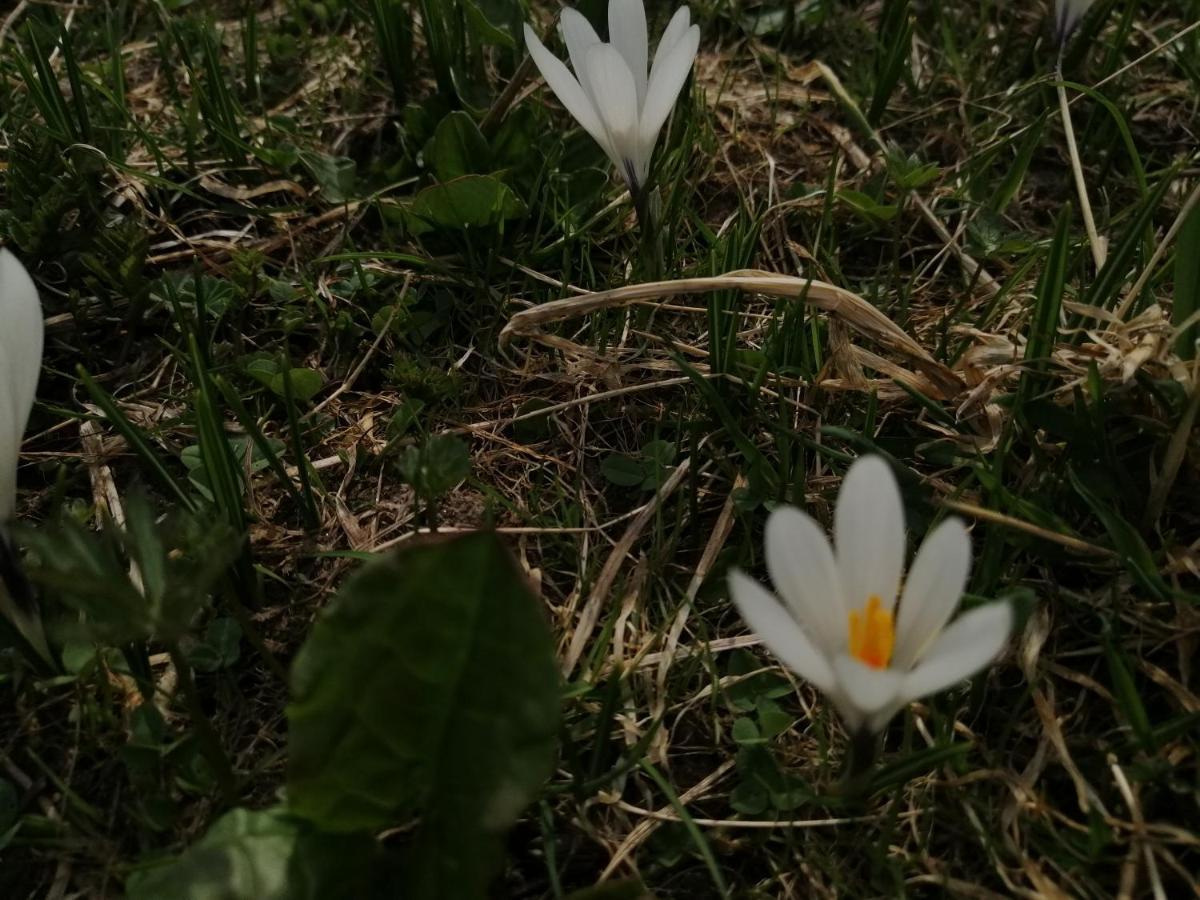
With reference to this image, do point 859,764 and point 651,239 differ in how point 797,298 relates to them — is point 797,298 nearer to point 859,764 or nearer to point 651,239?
point 651,239

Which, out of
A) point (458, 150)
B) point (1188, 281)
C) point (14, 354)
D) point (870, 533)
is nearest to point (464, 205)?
point (458, 150)

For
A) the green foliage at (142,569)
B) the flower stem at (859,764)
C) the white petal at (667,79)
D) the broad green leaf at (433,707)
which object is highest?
the white petal at (667,79)

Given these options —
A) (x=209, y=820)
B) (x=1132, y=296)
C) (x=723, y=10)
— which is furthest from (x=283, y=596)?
(x=723, y=10)

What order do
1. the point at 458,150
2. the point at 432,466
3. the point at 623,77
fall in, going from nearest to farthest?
the point at 432,466
the point at 623,77
the point at 458,150

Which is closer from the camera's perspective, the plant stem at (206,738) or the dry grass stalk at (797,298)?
the plant stem at (206,738)

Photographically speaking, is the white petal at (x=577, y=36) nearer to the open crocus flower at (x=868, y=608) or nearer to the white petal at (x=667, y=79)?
the white petal at (x=667, y=79)

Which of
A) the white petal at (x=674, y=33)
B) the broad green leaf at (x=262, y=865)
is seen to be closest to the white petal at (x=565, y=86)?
the white petal at (x=674, y=33)
